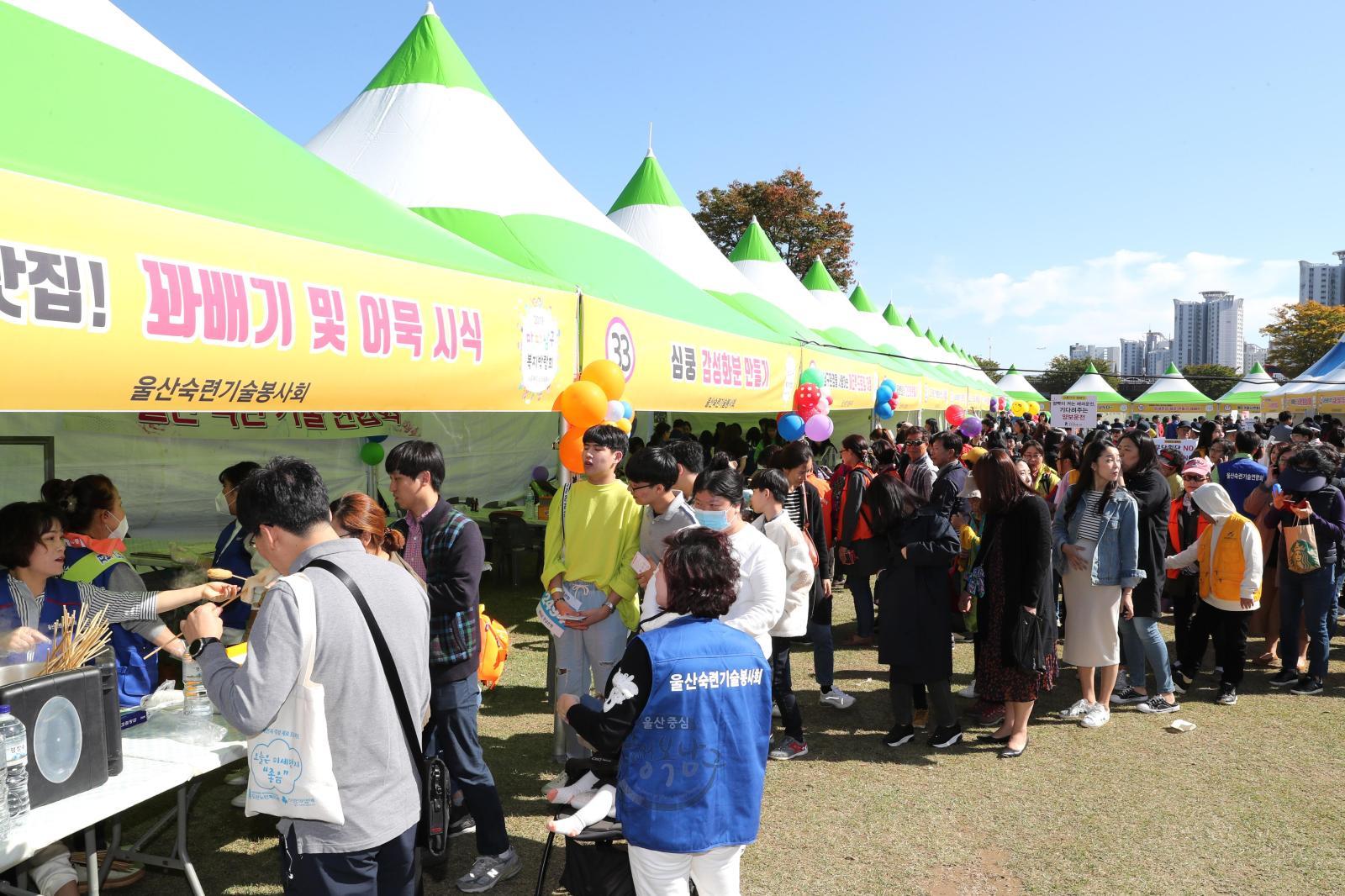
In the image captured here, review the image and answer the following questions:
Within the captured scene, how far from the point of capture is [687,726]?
6.83ft

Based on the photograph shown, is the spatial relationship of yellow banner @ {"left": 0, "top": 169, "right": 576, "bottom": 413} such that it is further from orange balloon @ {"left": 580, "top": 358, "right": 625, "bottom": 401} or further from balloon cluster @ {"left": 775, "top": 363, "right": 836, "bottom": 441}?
balloon cluster @ {"left": 775, "top": 363, "right": 836, "bottom": 441}

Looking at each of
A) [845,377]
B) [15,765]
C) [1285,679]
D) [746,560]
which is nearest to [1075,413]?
[845,377]

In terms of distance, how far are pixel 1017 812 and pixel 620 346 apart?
3228mm

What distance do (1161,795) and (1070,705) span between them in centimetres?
126

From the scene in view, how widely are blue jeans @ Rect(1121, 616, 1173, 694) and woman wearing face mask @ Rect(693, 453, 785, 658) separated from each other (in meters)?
3.31

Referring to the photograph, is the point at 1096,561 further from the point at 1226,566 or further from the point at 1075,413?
the point at 1075,413

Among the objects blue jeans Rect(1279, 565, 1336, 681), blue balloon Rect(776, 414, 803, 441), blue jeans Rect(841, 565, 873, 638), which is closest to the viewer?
blue jeans Rect(1279, 565, 1336, 681)

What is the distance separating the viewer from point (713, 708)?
2.11m

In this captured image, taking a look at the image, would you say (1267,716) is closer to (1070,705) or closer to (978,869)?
(1070,705)

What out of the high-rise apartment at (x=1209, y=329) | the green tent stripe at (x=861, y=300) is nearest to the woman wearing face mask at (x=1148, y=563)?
the green tent stripe at (x=861, y=300)

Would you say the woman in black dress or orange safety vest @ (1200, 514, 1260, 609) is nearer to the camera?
the woman in black dress

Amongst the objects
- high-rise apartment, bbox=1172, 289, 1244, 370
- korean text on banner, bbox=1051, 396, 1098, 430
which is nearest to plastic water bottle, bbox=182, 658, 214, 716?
korean text on banner, bbox=1051, 396, 1098, 430

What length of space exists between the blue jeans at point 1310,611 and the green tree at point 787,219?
3069 centimetres

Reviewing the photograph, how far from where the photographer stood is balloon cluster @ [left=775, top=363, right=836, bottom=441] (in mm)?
Answer: 8320
